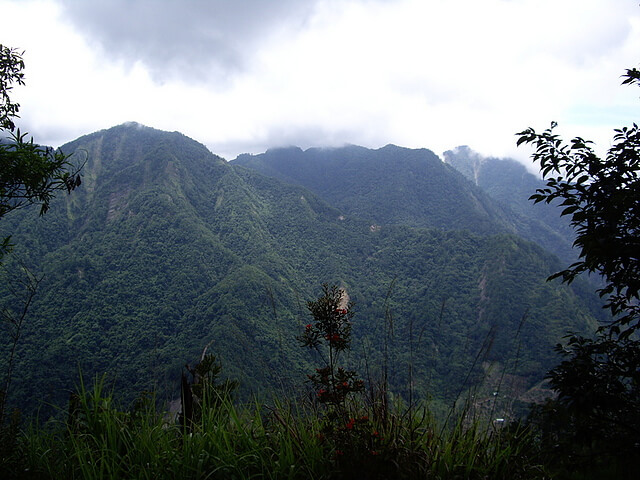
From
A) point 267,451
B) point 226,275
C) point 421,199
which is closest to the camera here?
point 267,451

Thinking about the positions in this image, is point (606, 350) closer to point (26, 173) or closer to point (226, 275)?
point (26, 173)

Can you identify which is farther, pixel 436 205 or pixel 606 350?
pixel 436 205

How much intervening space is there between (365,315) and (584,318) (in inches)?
1489

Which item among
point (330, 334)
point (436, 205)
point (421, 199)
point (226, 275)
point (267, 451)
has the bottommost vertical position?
point (226, 275)

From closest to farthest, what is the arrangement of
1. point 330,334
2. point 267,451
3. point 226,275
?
1. point 267,451
2. point 330,334
3. point 226,275

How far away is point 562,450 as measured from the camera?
219 cm

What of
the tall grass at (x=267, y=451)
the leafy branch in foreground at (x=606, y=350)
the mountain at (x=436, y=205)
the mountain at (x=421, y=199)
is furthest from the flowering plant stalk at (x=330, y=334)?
the mountain at (x=421, y=199)

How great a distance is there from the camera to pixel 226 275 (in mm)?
86125

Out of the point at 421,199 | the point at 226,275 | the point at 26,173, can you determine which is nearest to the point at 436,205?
the point at 421,199

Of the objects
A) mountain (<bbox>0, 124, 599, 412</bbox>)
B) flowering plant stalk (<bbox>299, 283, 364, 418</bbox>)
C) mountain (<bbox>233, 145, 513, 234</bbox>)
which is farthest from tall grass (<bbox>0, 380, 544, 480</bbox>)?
mountain (<bbox>233, 145, 513, 234</bbox>)

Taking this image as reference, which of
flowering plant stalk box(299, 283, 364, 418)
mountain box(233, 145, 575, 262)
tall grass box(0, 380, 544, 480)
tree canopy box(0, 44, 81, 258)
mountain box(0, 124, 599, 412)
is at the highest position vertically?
mountain box(233, 145, 575, 262)

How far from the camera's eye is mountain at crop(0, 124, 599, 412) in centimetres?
5041

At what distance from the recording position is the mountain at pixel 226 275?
5041 cm

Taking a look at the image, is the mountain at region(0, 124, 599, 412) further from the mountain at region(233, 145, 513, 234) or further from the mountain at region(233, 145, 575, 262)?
the mountain at region(233, 145, 513, 234)
